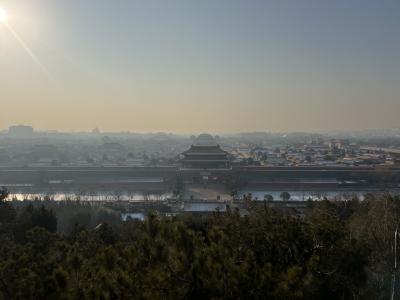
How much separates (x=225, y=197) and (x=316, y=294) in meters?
17.2

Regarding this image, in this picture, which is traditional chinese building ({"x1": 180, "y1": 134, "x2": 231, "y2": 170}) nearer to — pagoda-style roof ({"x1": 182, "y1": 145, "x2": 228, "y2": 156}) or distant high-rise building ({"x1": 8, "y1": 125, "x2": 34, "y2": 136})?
pagoda-style roof ({"x1": 182, "y1": 145, "x2": 228, "y2": 156})

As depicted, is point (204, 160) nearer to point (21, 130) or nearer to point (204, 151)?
point (204, 151)

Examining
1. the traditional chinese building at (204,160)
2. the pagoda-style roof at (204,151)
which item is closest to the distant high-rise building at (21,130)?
the pagoda-style roof at (204,151)

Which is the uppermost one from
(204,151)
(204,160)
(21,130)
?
(21,130)

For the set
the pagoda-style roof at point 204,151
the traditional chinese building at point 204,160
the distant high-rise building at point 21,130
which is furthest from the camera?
the distant high-rise building at point 21,130

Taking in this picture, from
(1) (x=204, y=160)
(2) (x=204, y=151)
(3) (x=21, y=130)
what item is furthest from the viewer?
(3) (x=21, y=130)

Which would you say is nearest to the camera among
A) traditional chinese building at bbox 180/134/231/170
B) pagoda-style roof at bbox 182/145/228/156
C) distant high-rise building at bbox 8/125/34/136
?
traditional chinese building at bbox 180/134/231/170

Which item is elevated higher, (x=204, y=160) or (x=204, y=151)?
(x=204, y=151)

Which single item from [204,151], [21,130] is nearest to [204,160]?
[204,151]

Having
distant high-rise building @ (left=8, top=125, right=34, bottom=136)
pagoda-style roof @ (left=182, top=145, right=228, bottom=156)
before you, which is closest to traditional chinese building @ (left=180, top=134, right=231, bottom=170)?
pagoda-style roof @ (left=182, top=145, right=228, bottom=156)

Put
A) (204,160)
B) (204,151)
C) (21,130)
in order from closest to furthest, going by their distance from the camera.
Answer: (204,160), (204,151), (21,130)

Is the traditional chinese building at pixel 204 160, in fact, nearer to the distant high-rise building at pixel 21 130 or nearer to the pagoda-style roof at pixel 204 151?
the pagoda-style roof at pixel 204 151

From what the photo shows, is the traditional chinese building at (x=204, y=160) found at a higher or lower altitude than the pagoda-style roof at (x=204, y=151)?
lower

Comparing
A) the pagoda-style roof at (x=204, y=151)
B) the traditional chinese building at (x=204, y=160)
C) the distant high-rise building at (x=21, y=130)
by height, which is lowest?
the traditional chinese building at (x=204, y=160)
